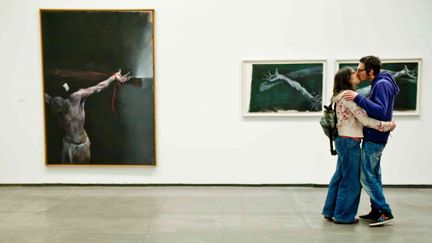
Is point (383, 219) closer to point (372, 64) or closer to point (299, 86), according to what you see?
point (372, 64)

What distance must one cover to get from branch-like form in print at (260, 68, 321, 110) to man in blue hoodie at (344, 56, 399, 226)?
1693 millimetres

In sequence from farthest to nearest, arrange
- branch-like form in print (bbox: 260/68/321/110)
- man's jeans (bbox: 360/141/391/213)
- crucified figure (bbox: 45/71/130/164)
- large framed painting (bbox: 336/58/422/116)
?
crucified figure (bbox: 45/71/130/164), branch-like form in print (bbox: 260/68/321/110), large framed painting (bbox: 336/58/422/116), man's jeans (bbox: 360/141/391/213)

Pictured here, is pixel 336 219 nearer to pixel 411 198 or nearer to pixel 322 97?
pixel 411 198

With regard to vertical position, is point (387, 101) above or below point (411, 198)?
above

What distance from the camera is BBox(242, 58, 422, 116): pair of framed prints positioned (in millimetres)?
6559

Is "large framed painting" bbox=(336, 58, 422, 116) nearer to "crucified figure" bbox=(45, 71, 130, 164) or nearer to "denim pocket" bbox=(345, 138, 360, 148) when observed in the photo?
"denim pocket" bbox=(345, 138, 360, 148)

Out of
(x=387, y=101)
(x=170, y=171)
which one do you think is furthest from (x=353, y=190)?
(x=170, y=171)

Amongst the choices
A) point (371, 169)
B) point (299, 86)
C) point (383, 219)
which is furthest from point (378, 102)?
point (299, 86)

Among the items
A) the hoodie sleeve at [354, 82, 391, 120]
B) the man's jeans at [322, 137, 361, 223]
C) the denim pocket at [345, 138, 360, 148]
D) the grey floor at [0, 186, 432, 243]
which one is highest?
the hoodie sleeve at [354, 82, 391, 120]

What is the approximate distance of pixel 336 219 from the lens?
5.04 m

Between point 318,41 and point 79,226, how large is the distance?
4.02 m

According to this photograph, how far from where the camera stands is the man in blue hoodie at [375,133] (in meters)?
4.73

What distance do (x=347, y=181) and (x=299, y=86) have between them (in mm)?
2061

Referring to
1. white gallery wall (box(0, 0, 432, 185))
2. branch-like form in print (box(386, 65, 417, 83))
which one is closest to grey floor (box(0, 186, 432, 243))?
white gallery wall (box(0, 0, 432, 185))
